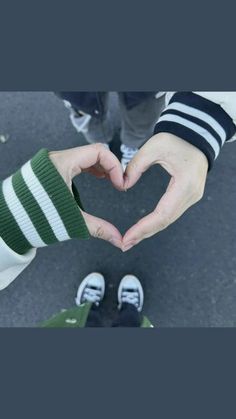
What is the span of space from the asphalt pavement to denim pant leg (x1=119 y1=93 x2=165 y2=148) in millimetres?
178

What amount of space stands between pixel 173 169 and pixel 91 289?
0.81m

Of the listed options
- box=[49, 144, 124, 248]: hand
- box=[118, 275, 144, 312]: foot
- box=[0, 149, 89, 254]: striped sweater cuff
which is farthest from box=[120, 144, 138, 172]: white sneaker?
box=[0, 149, 89, 254]: striped sweater cuff

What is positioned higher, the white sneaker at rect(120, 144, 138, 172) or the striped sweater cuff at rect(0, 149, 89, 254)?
the striped sweater cuff at rect(0, 149, 89, 254)

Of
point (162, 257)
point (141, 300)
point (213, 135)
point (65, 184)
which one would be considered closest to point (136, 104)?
point (213, 135)

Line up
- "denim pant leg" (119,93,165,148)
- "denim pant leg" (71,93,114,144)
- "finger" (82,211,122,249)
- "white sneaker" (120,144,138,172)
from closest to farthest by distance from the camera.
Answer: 1. "finger" (82,211,122,249)
2. "denim pant leg" (119,93,165,148)
3. "denim pant leg" (71,93,114,144)
4. "white sneaker" (120,144,138,172)

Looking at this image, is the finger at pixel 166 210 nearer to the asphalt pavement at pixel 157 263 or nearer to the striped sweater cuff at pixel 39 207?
the striped sweater cuff at pixel 39 207

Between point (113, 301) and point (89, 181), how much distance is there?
55 cm

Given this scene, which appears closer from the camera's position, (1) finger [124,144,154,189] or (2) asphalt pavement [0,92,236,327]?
(1) finger [124,144,154,189]

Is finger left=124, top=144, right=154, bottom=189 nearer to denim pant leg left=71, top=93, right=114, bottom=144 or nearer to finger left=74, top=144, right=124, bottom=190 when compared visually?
finger left=74, top=144, right=124, bottom=190

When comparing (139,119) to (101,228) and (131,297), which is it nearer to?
(101,228)

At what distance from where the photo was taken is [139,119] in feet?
4.82

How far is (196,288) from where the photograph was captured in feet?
5.34

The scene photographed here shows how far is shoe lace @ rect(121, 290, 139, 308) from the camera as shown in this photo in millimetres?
1562

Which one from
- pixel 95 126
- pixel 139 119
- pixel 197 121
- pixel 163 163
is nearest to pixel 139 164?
pixel 163 163
